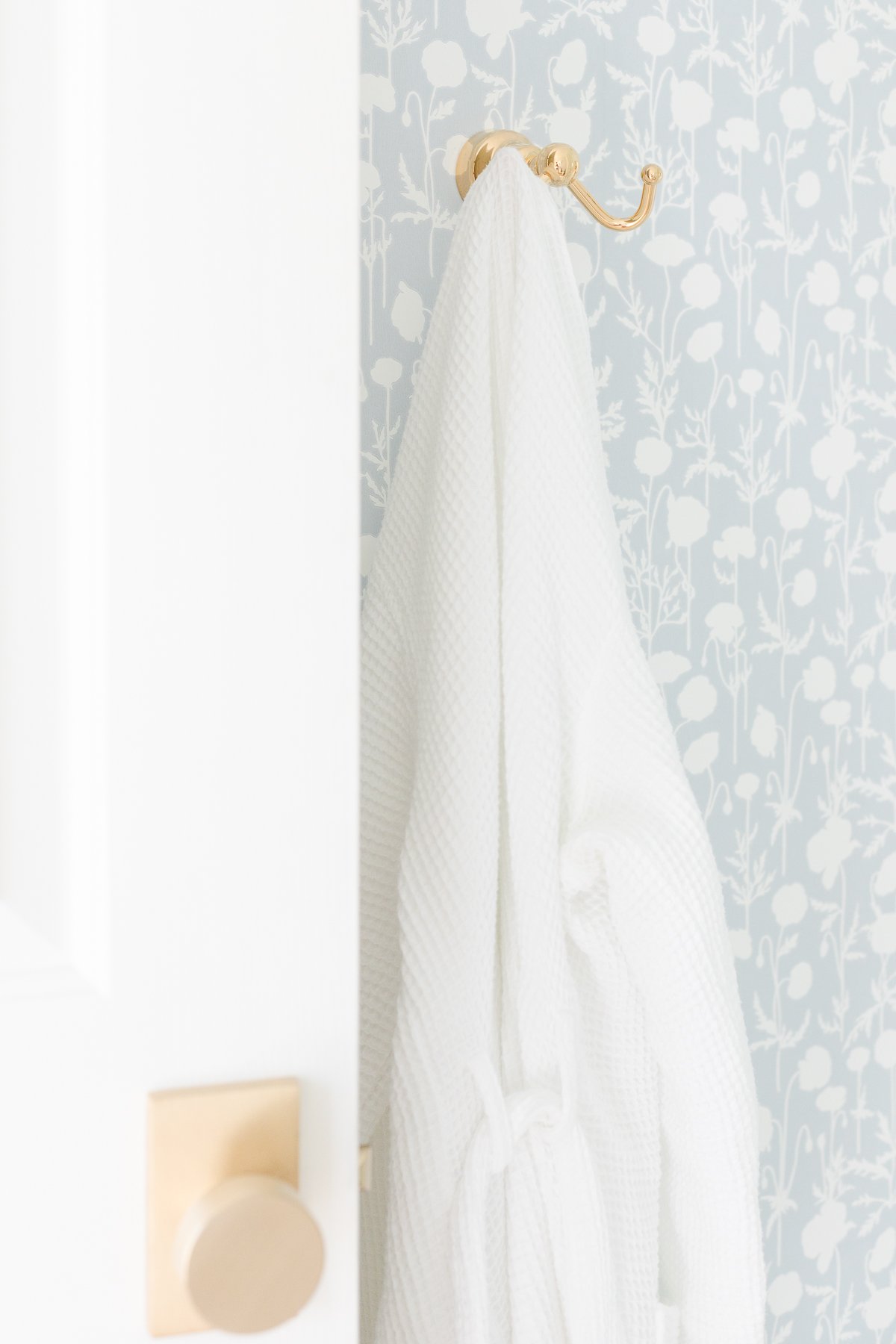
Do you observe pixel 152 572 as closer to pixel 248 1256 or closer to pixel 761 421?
pixel 248 1256

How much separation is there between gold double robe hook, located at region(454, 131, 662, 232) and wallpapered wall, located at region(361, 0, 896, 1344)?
0.7 inches

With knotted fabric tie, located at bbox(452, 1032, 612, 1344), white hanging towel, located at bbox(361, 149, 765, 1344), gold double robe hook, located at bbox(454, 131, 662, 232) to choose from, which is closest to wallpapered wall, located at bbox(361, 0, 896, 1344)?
gold double robe hook, located at bbox(454, 131, 662, 232)

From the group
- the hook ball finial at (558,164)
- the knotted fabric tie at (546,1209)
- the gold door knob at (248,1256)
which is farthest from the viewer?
the hook ball finial at (558,164)

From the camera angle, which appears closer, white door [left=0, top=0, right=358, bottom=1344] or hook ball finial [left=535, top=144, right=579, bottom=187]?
white door [left=0, top=0, right=358, bottom=1344]

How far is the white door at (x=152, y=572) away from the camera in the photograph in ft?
1.26

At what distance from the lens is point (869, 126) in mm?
915

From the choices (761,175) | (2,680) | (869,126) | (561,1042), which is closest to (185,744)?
(2,680)

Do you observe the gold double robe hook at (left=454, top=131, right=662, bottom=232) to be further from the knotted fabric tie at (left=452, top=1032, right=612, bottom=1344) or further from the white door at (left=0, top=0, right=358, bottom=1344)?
the knotted fabric tie at (left=452, top=1032, right=612, bottom=1344)

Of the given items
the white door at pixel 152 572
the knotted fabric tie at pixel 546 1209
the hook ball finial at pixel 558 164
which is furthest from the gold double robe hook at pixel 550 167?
the knotted fabric tie at pixel 546 1209

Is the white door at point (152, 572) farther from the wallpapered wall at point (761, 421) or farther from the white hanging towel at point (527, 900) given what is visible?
the wallpapered wall at point (761, 421)

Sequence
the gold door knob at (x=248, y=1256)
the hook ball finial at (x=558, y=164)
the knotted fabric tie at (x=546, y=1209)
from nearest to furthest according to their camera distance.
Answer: the gold door knob at (x=248, y=1256)
the knotted fabric tie at (x=546, y=1209)
the hook ball finial at (x=558, y=164)

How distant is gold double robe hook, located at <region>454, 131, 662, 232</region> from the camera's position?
0.72 meters

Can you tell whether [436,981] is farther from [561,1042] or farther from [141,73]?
[141,73]

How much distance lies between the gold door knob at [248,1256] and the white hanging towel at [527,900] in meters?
0.23
